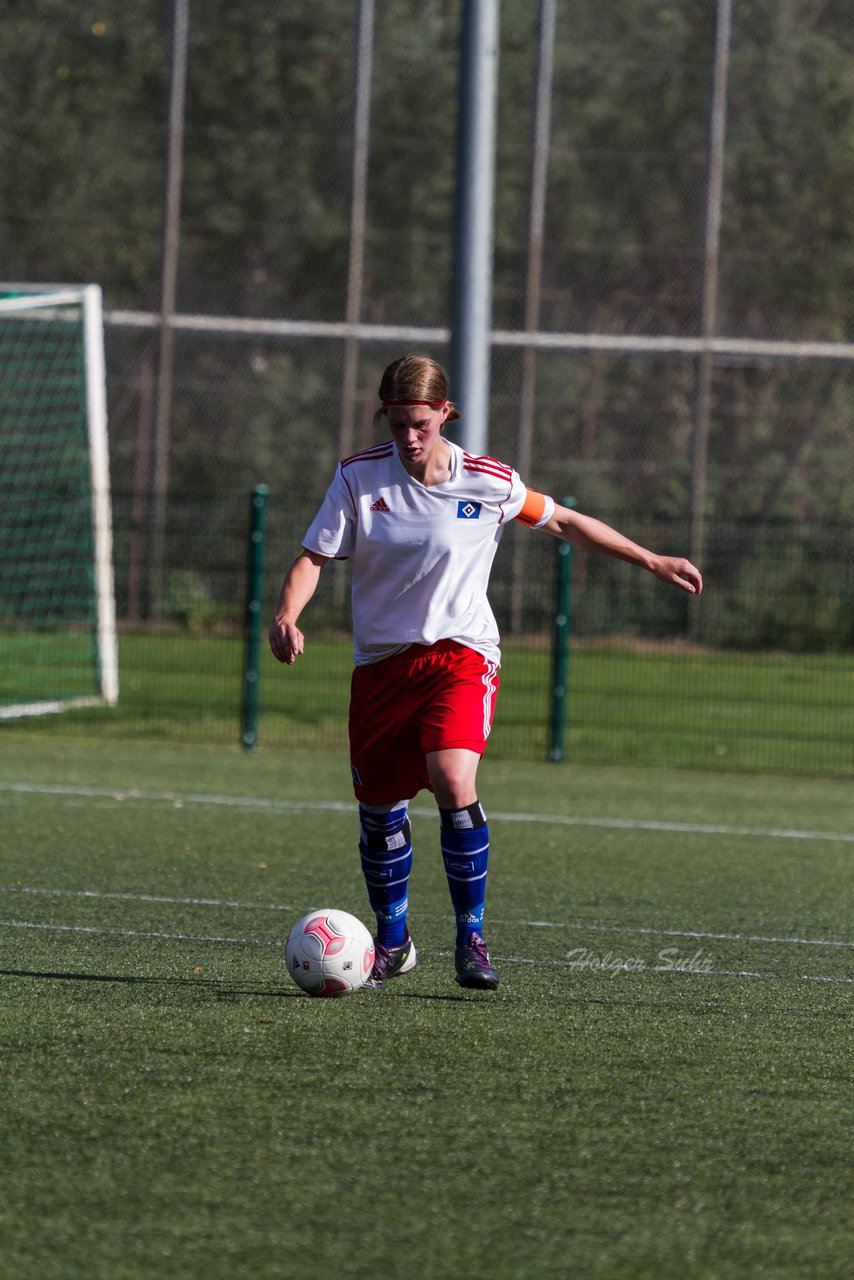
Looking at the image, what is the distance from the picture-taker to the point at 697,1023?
527 centimetres

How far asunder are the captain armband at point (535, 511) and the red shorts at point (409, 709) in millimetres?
473

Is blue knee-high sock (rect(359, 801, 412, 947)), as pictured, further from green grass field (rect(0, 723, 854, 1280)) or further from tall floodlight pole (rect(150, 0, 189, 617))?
tall floodlight pole (rect(150, 0, 189, 617))

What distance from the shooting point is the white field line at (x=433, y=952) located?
6.08m

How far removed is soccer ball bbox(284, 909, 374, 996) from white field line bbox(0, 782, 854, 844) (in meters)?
4.64

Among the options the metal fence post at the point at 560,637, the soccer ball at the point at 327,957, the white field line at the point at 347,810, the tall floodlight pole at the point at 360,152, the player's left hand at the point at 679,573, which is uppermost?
the tall floodlight pole at the point at 360,152

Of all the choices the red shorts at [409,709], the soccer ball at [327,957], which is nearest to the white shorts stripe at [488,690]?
the red shorts at [409,709]

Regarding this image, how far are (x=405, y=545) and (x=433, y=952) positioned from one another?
1534 mm

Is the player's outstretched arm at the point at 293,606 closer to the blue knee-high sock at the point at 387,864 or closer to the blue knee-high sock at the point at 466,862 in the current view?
the blue knee-high sock at the point at 387,864

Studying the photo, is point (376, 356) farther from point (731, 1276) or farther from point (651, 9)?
point (731, 1276)

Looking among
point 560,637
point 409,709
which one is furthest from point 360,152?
point 409,709

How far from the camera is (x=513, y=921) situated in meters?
7.03

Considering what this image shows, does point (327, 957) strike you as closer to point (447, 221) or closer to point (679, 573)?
point (679, 573)

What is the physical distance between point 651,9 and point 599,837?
1414cm

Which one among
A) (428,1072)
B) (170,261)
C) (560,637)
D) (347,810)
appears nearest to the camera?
(428,1072)
